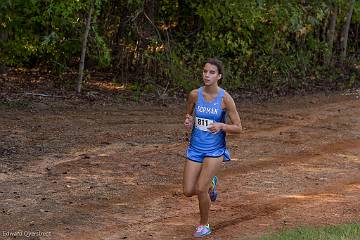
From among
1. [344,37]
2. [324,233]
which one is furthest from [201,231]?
→ [344,37]

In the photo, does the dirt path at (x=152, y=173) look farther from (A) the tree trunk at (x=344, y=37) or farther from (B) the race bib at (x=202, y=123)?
(A) the tree trunk at (x=344, y=37)

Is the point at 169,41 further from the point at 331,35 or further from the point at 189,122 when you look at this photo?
the point at 189,122

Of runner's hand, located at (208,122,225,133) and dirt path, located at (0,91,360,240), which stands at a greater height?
runner's hand, located at (208,122,225,133)

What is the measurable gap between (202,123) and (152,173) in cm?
273

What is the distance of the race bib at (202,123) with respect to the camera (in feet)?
22.1

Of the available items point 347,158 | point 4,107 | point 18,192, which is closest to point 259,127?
point 347,158

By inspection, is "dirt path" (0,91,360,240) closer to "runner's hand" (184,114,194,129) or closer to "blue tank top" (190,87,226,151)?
"blue tank top" (190,87,226,151)

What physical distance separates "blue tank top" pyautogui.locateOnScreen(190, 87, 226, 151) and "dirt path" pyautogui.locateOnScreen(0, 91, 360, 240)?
946 millimetres

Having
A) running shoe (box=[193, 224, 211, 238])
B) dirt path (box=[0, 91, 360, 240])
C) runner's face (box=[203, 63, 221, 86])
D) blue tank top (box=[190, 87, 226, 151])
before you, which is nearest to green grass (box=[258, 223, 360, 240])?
dirt path (box=[0, 91, 360, 240])

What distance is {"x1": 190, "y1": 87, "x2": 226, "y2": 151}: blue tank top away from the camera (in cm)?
675

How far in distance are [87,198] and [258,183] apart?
231 cm

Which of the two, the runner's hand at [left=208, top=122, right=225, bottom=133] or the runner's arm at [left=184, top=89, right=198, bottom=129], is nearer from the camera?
the runner's hand at [left=208, top=122, right=225, bottom=133]

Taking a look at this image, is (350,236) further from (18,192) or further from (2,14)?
(2,14)

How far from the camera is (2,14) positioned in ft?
47.4
